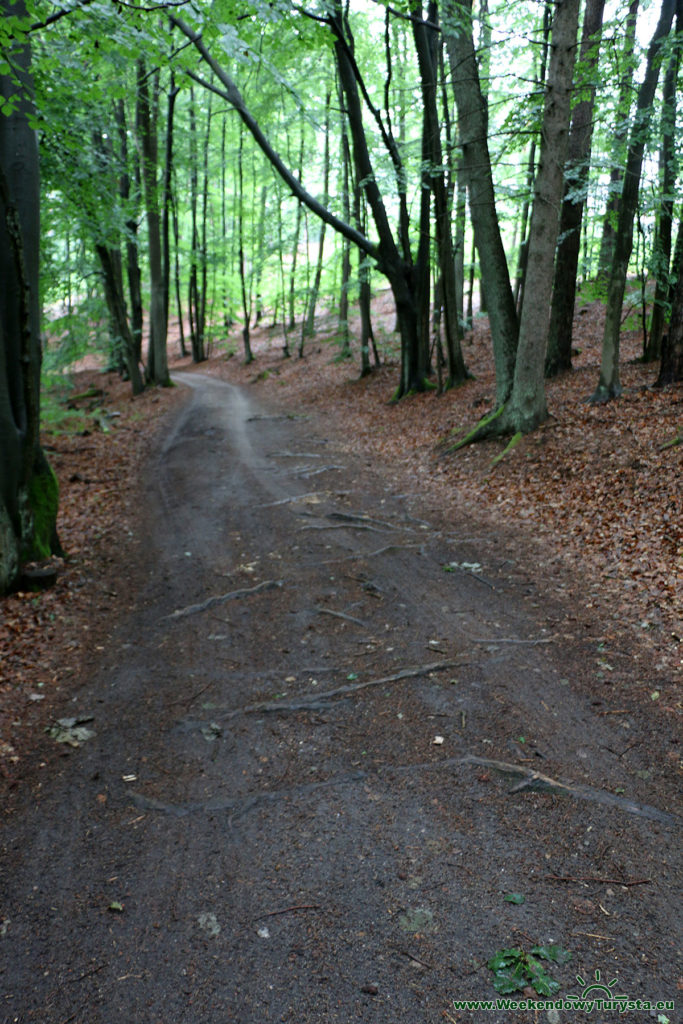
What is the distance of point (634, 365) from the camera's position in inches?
513

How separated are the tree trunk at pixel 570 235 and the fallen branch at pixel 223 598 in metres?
9.88

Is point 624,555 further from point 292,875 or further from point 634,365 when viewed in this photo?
point 634,365

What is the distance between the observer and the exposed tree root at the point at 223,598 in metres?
5.96

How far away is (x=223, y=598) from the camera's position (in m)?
6.17

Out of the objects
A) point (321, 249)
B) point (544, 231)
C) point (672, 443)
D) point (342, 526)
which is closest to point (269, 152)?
point (544, 231)

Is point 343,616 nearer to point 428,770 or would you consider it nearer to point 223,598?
point 223,598

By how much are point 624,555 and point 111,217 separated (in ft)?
39.7

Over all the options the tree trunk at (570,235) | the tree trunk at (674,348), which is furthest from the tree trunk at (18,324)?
the tree trunk at (570,235)

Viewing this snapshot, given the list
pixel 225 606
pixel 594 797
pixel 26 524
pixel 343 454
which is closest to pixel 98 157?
pixel 343 454

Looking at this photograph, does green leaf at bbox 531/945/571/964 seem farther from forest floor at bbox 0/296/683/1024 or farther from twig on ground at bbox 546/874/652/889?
twig on ground at bbox 546/874/652/889

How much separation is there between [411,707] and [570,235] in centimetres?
1221

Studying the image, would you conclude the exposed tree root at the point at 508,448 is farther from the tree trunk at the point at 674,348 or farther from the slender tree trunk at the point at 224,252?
the slender tree trunk at the point at 224,252

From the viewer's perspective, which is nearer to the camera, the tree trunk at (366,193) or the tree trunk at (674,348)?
the tree trunk at (674,348)

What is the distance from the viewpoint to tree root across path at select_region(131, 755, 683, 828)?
10.8 ft
